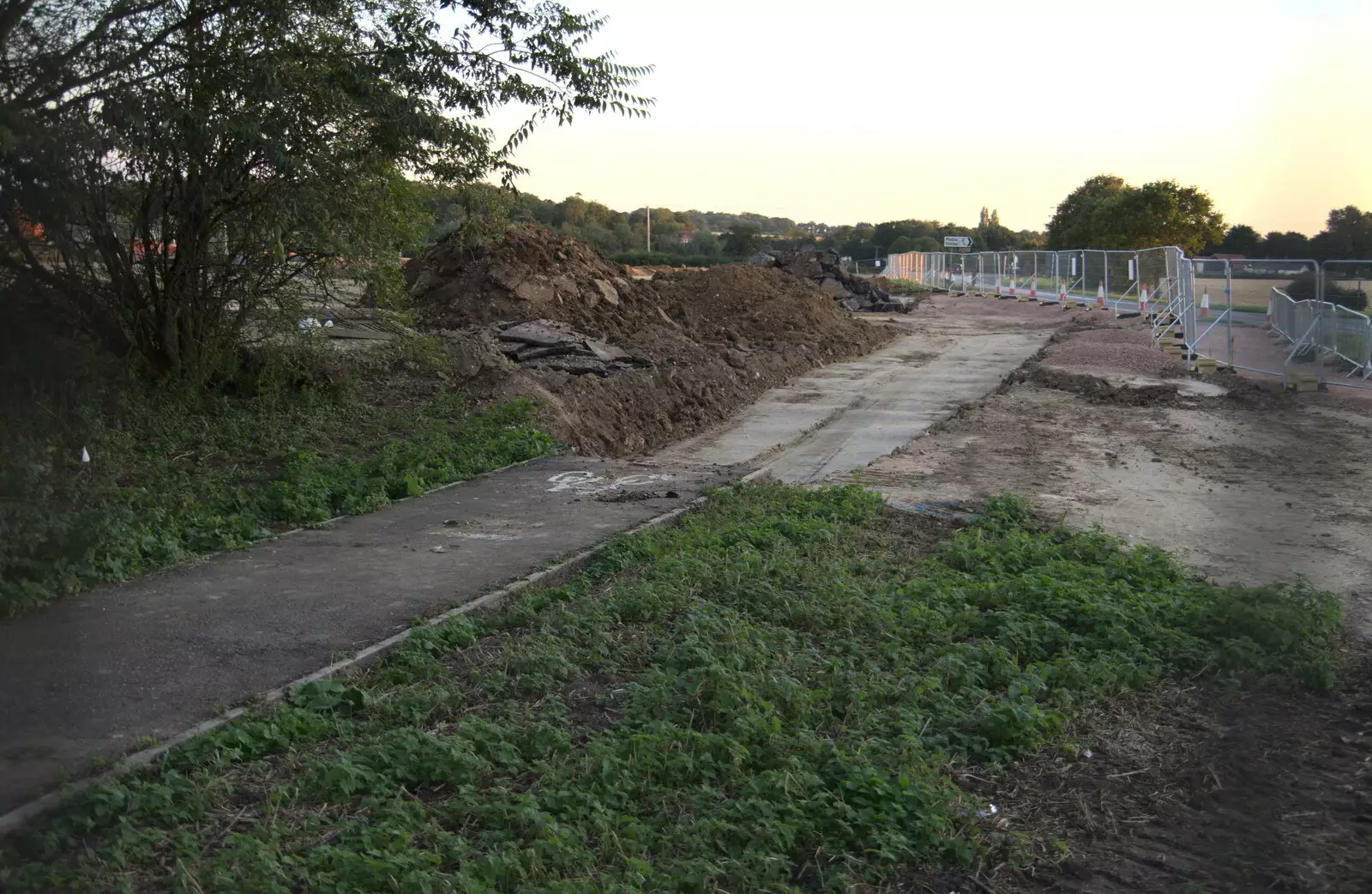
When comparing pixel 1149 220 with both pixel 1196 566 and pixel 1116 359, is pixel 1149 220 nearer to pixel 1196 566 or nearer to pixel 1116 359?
pixel 1116 359

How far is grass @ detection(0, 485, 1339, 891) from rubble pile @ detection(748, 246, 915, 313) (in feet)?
110

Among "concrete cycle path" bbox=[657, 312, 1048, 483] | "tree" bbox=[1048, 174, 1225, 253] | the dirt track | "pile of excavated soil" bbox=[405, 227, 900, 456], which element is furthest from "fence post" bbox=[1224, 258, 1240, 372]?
"tree" bbox=[1048, 174, 1225, 253]

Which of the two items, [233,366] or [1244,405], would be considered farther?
[1244,405]

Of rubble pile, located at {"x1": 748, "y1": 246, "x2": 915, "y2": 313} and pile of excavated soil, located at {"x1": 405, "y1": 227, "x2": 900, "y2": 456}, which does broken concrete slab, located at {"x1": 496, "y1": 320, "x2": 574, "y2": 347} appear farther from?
rubble pile, located at {"x1": 748, "y1": 246, "x2": 915, "y2": 313}

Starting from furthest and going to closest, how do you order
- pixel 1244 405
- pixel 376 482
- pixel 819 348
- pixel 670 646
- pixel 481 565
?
pixel 819 348
pixel 1244 405
pixel 376 482
pixel 481 565
pixel 670 646

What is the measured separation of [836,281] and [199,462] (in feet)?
119

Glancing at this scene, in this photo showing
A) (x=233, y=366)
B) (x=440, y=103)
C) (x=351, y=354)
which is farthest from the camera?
(x=351, y=354)

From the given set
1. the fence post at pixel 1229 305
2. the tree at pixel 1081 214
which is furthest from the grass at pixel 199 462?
the tree at pixel 1081 214

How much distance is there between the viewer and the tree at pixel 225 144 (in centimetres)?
686

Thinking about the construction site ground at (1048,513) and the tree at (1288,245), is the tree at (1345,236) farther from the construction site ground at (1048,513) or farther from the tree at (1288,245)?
the construction site ground at (1048,513)

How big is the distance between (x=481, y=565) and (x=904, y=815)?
3.94 m

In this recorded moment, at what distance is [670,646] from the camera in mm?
5609

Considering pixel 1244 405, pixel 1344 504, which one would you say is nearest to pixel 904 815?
pixel 1344 504

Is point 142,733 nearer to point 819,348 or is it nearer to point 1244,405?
point 1244,405
